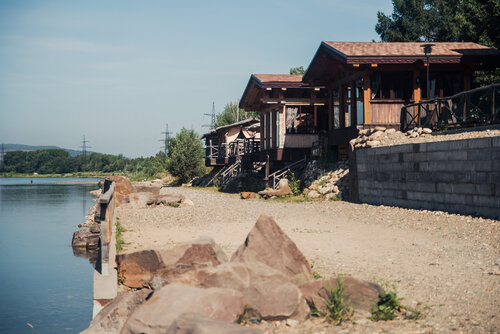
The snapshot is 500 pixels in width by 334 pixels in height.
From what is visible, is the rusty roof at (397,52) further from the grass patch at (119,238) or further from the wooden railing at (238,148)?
the wooden railing at (238,148)

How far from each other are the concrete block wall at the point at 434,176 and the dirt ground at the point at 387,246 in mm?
538

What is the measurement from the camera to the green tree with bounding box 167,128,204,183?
4588 cm

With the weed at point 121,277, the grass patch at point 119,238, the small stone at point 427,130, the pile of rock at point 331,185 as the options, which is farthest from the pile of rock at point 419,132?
the weed at point 121,277

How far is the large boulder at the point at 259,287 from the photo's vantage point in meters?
5.64

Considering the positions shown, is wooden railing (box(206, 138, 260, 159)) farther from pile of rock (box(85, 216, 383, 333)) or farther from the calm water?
pile of rock (box(85, 216, 383, 333))

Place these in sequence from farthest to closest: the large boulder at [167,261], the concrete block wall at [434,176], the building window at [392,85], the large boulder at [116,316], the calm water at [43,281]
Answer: the building window at [392,85] → the concrete block wall at [434,176] → the calm water at [43,281] → the large boulder at [167,261] → the large boulder at [116,316]

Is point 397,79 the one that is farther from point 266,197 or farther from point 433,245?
point 433,245

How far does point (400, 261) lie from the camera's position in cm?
848

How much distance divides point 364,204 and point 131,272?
11.7 meters

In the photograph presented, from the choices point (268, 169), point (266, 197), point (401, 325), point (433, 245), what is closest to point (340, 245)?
point (433, 245)

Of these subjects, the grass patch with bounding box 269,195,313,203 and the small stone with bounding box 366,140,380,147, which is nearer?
the small stone with bounding box 366,140,380,147

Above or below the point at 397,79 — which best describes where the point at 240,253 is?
below

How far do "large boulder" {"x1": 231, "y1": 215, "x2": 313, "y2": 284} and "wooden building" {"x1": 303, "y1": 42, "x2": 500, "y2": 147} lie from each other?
15.3 m

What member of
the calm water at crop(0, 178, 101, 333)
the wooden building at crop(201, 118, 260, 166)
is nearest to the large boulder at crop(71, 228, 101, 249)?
the calm water at crop(0, 178, 101, 333)
